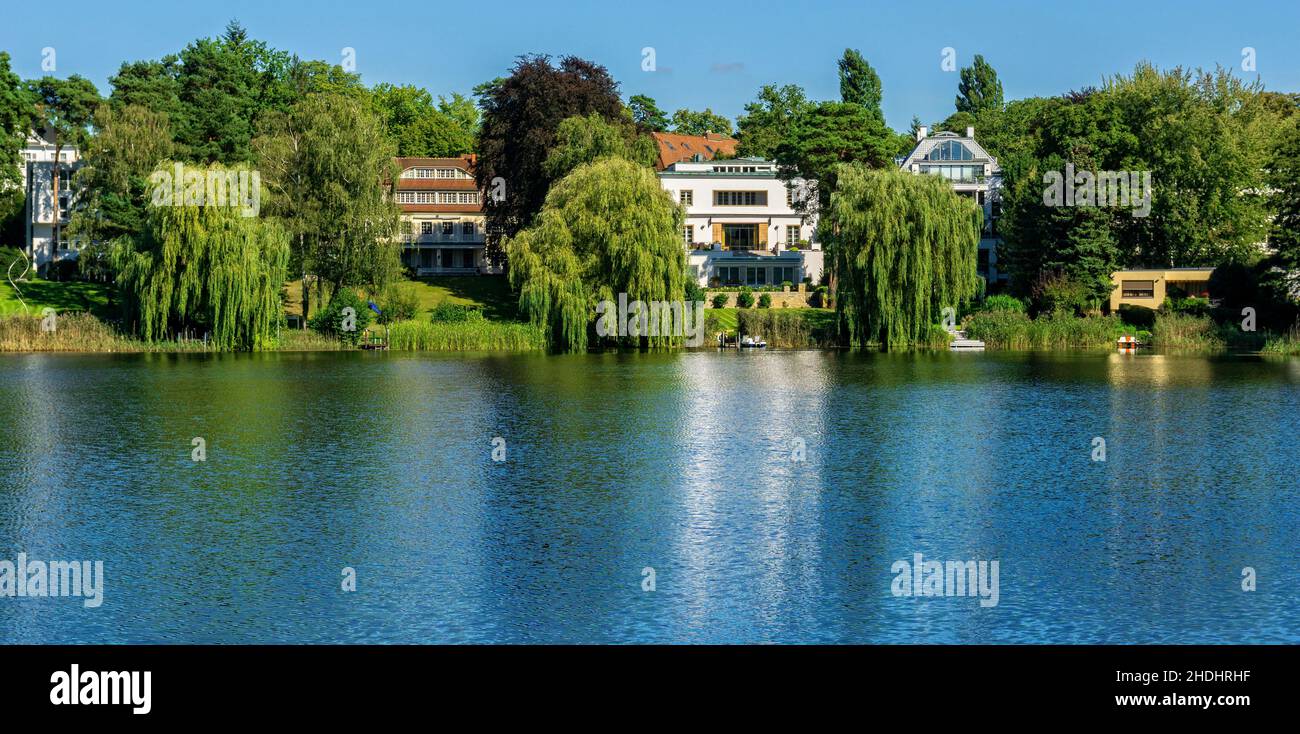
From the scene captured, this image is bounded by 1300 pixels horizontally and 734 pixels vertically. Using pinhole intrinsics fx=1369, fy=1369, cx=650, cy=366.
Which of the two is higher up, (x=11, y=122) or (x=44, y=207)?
(x=11, y=122)

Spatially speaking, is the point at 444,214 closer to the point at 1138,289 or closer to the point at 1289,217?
the point at 1138,289

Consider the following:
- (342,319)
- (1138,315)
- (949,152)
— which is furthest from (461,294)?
(1138,315)

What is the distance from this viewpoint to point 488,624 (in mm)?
18312

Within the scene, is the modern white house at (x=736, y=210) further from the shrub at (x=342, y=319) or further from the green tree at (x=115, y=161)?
the green tree at (x=115, y=161)

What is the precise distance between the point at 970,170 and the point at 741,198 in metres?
18.4

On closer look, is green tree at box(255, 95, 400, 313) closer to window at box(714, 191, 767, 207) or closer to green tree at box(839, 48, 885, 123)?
window at box(714, 191, 767, 207)

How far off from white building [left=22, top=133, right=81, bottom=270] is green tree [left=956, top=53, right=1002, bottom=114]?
103m

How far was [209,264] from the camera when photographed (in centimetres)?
6981

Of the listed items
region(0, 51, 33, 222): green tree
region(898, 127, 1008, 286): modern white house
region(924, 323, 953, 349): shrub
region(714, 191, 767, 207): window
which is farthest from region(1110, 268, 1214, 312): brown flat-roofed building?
region(0, 51, 33, 222): green tree

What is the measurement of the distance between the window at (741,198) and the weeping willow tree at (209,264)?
4714 centimetres

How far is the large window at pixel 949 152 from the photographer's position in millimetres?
107625

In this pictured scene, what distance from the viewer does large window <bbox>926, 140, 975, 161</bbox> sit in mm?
107625
